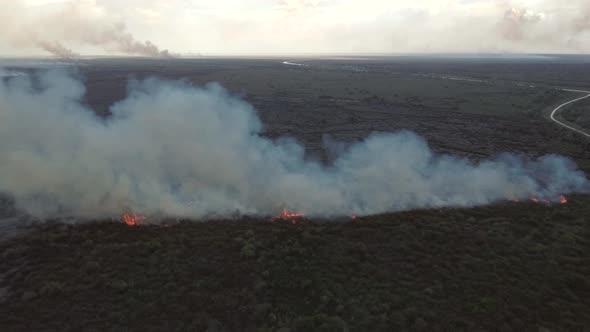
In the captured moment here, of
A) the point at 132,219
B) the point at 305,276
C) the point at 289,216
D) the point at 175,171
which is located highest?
the point at 175,171

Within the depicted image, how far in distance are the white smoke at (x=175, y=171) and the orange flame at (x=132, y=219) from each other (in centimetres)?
69

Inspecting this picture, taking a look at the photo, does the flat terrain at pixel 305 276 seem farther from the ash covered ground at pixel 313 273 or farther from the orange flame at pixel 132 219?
the orange flame at pixel 132 219

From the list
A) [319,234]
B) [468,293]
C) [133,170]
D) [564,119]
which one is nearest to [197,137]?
[133,170]

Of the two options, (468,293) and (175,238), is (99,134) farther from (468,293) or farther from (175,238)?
(468,293)

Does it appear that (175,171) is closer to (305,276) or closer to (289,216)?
(289,216)

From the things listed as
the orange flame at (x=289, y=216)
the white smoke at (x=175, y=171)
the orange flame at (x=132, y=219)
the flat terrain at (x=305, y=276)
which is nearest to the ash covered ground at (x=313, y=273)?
the flat terrain at (x=305, y=276)

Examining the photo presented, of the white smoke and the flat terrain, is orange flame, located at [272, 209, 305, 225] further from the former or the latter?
the flat terrain

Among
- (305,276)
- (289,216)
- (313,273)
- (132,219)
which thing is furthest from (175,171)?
(313,273)

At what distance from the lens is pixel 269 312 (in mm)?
22891

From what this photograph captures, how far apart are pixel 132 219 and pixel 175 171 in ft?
23.8

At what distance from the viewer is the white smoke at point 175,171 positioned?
34812 mm

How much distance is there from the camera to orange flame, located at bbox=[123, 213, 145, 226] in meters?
33.5

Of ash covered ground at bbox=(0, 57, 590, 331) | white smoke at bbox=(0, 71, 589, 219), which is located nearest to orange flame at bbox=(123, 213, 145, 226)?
white smoke at bbox=(0, 71, 589, 219)

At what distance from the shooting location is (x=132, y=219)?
3381 centimetres
